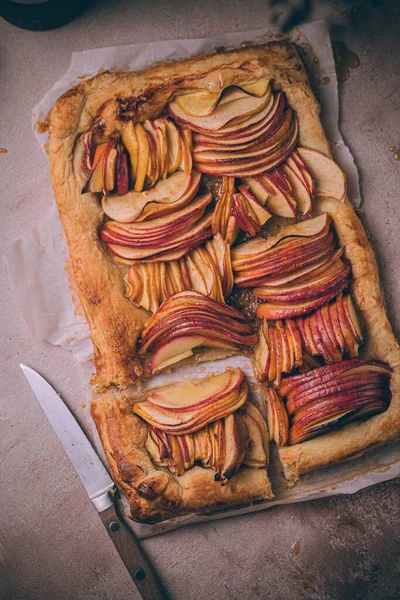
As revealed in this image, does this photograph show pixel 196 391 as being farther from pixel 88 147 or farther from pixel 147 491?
pixel 88 147

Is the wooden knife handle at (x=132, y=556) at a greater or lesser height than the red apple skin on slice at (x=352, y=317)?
lesser

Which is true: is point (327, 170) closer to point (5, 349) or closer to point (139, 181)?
point (139, 181)

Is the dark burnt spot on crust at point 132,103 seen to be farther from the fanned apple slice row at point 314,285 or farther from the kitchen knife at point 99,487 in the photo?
the kitchen knife at point 99,487

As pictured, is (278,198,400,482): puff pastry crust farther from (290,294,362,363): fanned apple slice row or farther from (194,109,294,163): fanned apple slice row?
(194,109,294,163): fanned apple slice row

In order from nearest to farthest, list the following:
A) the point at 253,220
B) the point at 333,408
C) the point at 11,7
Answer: the point at 333,408, the point at 253,220, the point at 11,7

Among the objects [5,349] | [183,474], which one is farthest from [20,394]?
[183,474]

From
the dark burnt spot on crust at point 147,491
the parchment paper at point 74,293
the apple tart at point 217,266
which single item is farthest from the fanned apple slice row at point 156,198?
the dark burnt spot on crust at point 147,491

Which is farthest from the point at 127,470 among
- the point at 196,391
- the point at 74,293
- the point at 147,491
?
the point at 74,293
